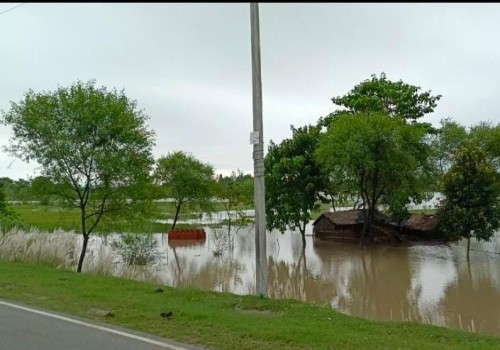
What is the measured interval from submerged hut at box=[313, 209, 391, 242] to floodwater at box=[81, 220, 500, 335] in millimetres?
1735

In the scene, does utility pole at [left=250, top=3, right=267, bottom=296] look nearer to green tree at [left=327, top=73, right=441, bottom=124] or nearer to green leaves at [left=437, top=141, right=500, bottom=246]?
green leaves at [left=437, top=141, right=500, bottom=246]

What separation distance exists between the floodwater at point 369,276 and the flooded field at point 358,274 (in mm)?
29

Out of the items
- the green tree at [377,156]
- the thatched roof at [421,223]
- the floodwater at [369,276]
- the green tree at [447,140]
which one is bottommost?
the floodwater at [369,276]

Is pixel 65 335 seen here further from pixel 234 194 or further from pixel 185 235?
pixel 234 194

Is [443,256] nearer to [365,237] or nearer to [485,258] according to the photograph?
[485,258]

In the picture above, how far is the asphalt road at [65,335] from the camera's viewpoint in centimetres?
654

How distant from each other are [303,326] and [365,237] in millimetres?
25585

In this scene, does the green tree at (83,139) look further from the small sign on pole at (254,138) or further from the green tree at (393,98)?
the green tree at (393,98)

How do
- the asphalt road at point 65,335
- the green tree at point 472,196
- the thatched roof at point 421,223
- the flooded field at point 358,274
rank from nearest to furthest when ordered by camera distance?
the asphalt road at point 65,335
the flooded field at point 358,274
the green tree at point 472,196
the thatched roof at point 421,223

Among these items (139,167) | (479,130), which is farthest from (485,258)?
(139,167)

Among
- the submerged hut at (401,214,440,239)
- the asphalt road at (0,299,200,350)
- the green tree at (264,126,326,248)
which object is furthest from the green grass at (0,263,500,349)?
the submerged hut at (401,214,440,239)

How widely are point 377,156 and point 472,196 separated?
17.2 ft

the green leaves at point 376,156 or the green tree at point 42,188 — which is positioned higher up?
the green leaves at point 376,156

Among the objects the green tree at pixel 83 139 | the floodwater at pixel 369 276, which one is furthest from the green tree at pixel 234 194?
the green tree at pixel 83 139
